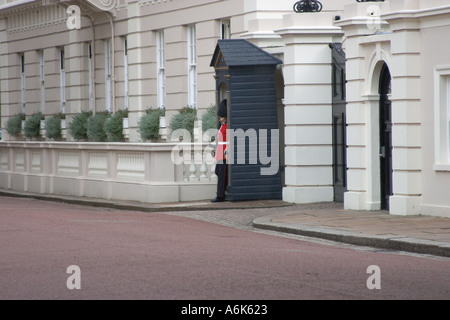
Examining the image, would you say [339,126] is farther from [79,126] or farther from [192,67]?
[79,126]

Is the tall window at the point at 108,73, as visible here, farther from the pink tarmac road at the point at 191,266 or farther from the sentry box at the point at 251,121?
the pink tarmac road at the point at 191,266

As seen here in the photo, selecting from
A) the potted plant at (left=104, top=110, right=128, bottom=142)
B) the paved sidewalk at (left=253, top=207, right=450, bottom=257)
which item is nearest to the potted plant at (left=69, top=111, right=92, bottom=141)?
the potted plant at (left=104, top=110, right=128, bottom=142)

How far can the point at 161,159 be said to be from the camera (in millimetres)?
21938

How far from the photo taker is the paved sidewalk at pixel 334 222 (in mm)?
14758

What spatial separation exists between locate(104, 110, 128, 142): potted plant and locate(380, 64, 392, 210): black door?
544 inches

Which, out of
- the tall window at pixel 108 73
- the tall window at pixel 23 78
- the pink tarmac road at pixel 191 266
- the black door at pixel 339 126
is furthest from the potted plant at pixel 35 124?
the pink tarmac road at pixel 191 266

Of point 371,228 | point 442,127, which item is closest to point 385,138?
point 442,127

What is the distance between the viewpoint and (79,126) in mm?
34156

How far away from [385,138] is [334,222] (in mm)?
2657

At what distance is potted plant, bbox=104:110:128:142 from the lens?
1267 inches

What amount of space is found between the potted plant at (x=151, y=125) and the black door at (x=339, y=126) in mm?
8973

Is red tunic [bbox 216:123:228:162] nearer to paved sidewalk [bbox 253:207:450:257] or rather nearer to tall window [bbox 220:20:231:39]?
paved sidewalk [bbox 253:207:450:257]

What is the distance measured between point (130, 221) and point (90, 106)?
17.8 metres
